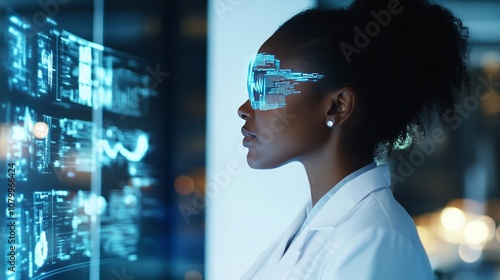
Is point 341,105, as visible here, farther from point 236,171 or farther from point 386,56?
point 236,171

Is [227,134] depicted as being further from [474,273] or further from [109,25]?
[474,273]

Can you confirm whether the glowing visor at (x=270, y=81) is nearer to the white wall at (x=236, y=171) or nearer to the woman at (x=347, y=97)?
the woman at (x=347, y=97)

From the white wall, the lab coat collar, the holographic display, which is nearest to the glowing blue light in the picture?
the holographic display

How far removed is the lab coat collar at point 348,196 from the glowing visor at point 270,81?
26 centimetres

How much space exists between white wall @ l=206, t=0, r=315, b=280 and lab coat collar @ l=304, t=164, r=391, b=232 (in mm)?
1202

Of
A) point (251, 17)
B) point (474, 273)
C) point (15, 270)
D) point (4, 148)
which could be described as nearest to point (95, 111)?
point (4, 148)

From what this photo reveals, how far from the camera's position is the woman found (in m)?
1.42

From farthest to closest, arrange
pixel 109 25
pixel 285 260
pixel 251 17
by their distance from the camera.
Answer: pixel 251 17 → pixel 109 25 → pixel 285 260

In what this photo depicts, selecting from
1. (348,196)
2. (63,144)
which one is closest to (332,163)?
(348,196)

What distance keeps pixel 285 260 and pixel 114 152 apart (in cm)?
107

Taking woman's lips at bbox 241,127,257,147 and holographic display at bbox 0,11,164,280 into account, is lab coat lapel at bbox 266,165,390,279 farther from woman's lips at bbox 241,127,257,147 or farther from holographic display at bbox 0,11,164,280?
holographic display at bbox 0,11,164,280

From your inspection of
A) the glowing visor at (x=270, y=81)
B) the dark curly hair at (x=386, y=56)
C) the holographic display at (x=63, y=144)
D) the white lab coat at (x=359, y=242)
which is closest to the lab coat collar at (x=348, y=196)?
the white lab coat at (x=359, y=242)

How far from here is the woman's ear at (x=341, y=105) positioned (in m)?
1.45

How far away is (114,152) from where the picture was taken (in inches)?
92.0
